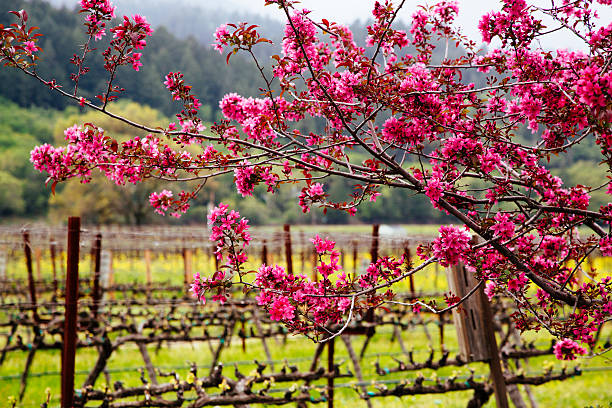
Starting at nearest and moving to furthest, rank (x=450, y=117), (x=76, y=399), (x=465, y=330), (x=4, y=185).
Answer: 1. (x=450, y=117)
2. (x=465, y=330)
3. (x=76, y=399)
4. (x=4, y=185)

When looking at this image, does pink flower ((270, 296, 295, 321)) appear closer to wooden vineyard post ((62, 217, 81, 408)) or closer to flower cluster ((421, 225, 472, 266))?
flower cluster ((421, 225, 472, 266))

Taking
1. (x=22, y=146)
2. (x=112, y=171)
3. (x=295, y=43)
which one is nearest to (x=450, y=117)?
(x=295, y=43)

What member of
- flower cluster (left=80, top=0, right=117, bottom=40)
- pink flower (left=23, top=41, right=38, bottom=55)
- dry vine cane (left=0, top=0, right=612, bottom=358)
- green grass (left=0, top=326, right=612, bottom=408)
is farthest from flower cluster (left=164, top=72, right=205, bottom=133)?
green grass (left=0, top=326, right=612, bottom=408)

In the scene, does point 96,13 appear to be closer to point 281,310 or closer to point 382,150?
point 382,150


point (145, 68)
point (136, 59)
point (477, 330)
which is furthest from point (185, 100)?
point (145, 68)

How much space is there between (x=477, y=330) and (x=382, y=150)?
1.86 metres

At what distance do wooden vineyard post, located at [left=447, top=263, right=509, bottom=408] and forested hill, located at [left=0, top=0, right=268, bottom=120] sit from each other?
52212 millimetres

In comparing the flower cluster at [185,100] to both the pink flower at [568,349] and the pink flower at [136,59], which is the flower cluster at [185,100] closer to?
the pink flower at [136,59]

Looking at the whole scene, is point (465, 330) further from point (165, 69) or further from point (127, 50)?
point (165, 69)

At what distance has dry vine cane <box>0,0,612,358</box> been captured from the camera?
262 centimetres

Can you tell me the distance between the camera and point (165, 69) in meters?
69.1

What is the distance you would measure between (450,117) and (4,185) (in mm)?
54950

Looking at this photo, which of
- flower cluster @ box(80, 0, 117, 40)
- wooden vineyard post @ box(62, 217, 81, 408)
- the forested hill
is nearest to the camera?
flower cluster @ box(80, 0, 117, 40)

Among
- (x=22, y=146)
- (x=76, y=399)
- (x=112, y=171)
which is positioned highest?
(x=22, y=146)
